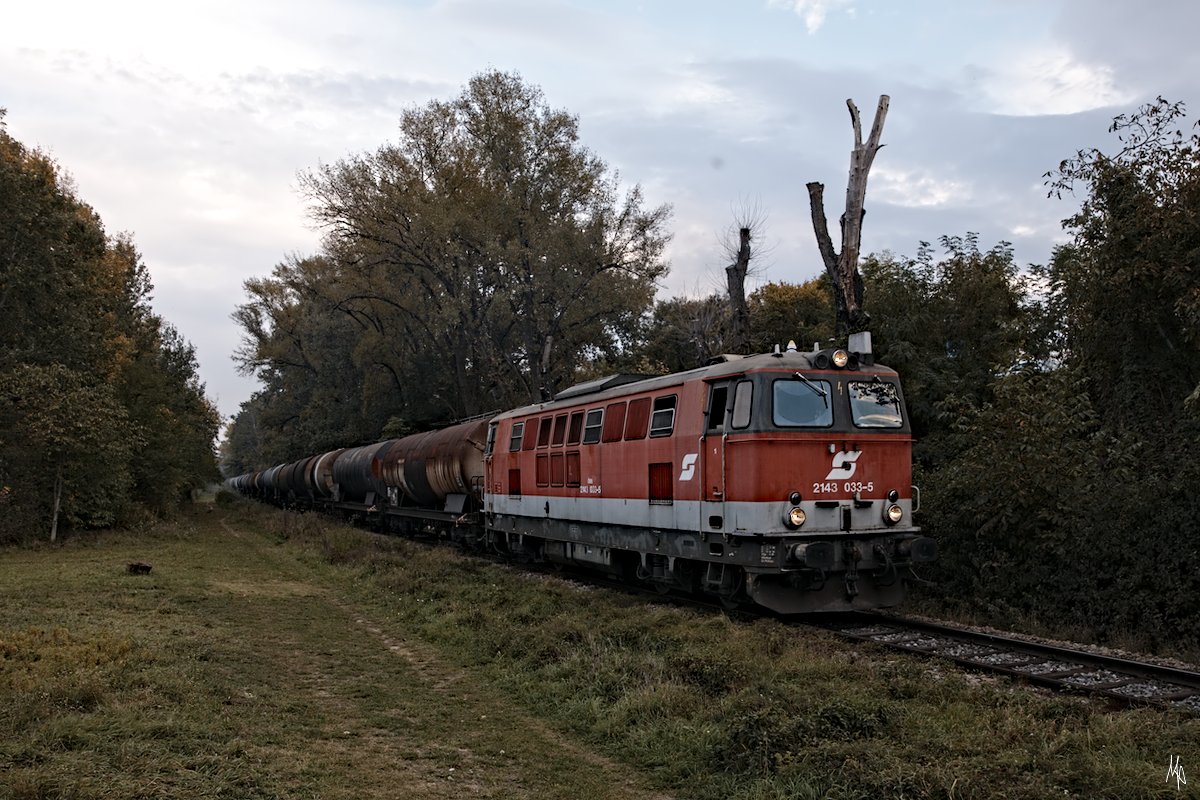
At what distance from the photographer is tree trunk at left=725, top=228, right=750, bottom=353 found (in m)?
25.0

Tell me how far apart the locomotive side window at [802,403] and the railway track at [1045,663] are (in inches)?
109

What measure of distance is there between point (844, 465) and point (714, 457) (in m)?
1.75

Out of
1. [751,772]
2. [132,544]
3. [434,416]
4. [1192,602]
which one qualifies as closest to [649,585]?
[1192,602]

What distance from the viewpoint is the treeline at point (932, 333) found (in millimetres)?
13672

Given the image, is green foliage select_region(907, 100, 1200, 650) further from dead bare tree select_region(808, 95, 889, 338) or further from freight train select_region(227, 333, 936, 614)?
dead bare tree select_region(808, 95, 889, 338)

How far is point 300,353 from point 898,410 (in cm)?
4878

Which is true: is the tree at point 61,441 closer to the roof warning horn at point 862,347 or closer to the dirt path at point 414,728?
the dirt path at point 414,728

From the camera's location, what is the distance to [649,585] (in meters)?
16.7

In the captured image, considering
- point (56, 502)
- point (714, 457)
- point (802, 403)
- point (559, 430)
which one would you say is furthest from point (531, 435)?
point (56, 502)

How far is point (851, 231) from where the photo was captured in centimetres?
1997

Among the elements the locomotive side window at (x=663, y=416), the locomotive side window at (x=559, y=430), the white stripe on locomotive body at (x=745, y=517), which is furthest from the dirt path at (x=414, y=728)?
the locomotive side window at (x=559, y=430)

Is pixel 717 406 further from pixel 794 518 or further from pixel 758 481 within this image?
pixel 794 518

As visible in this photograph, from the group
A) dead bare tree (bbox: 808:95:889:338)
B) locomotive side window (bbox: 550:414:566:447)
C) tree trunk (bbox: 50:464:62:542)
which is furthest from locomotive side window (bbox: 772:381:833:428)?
tree trunk (bbox: 50:464:62:542)

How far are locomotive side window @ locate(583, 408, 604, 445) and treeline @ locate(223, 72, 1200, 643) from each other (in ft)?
19.0
